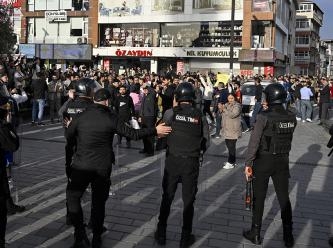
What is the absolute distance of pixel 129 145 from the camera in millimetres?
12469

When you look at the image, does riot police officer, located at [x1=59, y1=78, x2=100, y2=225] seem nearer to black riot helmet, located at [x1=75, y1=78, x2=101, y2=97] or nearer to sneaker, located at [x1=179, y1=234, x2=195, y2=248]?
black riot helmet, located at [x1=75, y1=78, x2=101, y2=97]

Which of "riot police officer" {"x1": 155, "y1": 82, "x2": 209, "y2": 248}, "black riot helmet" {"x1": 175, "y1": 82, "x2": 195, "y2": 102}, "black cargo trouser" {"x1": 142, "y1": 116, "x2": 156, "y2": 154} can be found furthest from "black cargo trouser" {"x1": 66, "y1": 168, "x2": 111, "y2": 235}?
"black cargo trouser" {"x1": 142, "y1": 116, "x2": 156, "y2": 154}

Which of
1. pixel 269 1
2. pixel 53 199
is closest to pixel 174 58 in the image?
pixel 269 1

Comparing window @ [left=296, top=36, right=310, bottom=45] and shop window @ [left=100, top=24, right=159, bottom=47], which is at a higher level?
window @ [left=296, top=36, right=310, bottom=45]

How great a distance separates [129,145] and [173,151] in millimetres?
7214

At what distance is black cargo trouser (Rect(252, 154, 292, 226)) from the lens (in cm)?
545

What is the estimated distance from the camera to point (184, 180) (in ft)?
17.4

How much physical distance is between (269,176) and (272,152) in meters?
0.31

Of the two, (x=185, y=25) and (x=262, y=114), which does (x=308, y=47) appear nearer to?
(x=185, y=25)

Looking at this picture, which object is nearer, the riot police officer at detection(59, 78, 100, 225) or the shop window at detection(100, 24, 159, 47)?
the riot police officer at detection(59, 78, 100, 225)

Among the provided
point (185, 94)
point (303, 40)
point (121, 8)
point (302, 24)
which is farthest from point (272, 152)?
point (302, 24)

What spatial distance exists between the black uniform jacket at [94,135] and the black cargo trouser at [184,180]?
28.9 inches

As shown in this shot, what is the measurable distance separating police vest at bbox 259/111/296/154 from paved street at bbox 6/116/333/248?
119 centimetres

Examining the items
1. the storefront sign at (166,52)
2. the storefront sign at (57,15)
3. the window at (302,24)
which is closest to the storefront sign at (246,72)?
the storefront sign at (166,52)
